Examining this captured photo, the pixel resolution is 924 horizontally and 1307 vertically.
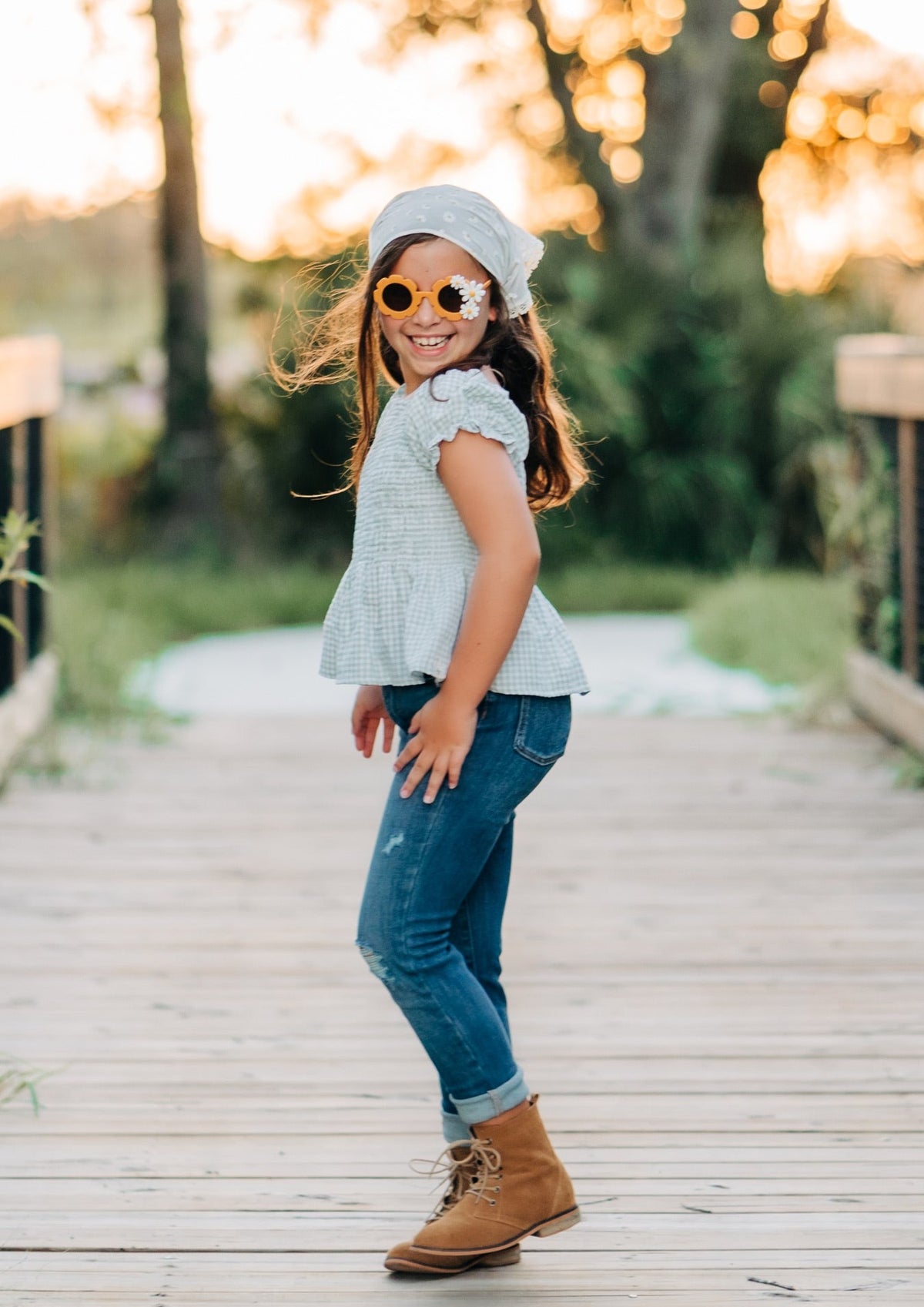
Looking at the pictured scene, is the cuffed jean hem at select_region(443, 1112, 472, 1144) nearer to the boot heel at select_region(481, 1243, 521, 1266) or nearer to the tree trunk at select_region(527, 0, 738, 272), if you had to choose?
the boot heel at select_region(481, 1243, 521, 1266)

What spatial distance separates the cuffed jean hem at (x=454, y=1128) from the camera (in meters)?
2.19

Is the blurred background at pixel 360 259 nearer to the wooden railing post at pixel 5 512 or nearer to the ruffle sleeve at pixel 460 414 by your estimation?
the wooden railing post at pixel 5 512

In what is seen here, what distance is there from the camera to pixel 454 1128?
220 centimetres

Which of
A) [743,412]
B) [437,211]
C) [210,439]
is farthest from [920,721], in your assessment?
[210,439]

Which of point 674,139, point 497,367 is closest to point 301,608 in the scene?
point 674,139

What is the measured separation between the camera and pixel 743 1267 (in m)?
2.13

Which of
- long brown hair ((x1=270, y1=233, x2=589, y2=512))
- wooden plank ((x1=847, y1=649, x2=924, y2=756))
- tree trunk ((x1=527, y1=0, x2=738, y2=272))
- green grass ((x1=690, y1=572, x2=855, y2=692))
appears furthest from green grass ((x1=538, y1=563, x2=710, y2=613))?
long brown hair ((x1=270, y1=233, x2=589, y2=512))

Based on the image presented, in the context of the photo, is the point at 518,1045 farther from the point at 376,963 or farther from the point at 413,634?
the point at 413,634

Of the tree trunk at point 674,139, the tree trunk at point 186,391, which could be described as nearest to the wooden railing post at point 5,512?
the tree trunk at point 186,391

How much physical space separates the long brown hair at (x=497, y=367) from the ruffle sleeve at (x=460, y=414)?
0.21ft

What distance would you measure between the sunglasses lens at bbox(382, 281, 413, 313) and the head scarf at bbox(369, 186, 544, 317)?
0.07 m

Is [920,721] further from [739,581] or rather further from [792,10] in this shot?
[792,10]

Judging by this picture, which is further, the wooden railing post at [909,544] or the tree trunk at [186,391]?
the tree trunk at [186,391]

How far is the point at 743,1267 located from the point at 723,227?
12508 mm
